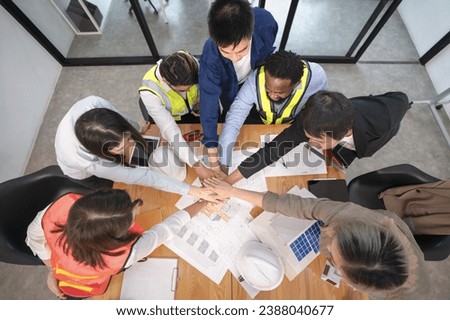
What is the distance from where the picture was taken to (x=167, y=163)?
1328 mm

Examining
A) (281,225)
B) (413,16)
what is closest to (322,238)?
(281,225)

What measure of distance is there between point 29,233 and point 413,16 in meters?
3.53

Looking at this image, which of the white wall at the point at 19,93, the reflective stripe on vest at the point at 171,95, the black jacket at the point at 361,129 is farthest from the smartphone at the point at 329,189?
the white wall at the point at 19,93

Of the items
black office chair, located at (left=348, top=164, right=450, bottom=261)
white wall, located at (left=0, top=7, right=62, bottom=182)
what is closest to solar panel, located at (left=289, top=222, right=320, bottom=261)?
black office chair, located at (left=348, top=164, right=450, bottom=261)

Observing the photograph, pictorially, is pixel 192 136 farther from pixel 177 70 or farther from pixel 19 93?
pixel 19 93

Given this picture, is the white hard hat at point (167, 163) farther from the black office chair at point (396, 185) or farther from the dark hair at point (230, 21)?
the black office chair at point (396, 185)

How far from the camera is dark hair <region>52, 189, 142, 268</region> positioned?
3.11 ft

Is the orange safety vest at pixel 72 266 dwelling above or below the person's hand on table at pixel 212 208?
above

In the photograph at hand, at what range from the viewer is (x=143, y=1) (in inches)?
113

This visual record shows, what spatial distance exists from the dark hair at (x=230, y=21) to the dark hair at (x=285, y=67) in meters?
0.18

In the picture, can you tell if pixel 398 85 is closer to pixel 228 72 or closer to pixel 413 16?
pixel 413 16

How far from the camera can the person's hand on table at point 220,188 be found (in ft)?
4.22

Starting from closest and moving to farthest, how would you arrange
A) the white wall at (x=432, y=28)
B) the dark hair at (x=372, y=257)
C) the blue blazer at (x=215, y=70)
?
the dark hair at (x=372, y=257) < the blue blazer at (x=215, y=70) < the white wall at (x=432, y=28)

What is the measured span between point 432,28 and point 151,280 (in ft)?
10.1
